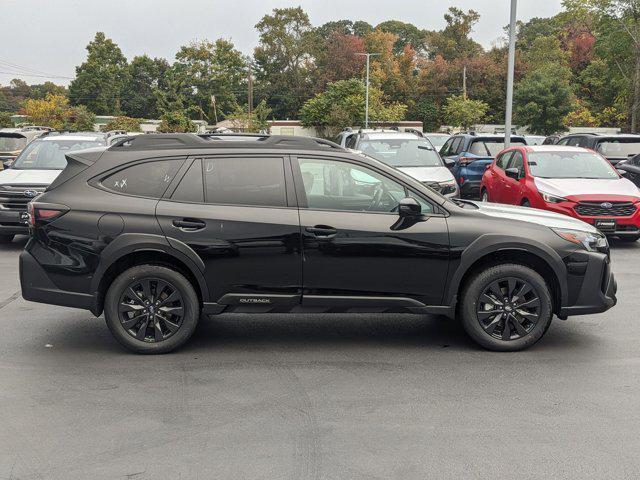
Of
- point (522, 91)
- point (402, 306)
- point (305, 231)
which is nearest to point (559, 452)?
point (402, 306)

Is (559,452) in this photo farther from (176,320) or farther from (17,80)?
(17,80)

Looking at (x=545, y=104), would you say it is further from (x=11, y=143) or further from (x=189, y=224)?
(x=189, y=224)

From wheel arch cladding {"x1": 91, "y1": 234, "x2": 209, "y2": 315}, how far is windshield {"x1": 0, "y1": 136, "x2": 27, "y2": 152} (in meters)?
15.5

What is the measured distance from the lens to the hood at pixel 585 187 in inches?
467

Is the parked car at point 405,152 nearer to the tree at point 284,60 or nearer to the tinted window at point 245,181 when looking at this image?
the tinted window at point 245,181

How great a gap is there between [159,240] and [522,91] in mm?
56243

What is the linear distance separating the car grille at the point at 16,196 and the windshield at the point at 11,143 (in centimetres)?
881

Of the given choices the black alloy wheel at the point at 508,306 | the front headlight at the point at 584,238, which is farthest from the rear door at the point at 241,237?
the front headlight at the point at 584,238

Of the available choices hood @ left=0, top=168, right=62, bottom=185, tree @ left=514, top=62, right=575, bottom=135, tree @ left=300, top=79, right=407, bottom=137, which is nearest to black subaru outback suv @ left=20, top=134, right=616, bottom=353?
hood @ left=0, top=168, right=62, bottom=185

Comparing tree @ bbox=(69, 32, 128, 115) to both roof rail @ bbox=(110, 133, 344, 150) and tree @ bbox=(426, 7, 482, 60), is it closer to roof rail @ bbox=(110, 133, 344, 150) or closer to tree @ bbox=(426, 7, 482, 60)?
tree @ bbox=(426, 7, 482, 60)

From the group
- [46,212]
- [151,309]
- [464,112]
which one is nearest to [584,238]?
[151,309]

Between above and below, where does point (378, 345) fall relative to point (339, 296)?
below

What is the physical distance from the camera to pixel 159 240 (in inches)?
231

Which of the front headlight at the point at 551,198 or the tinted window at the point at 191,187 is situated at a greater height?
the tinted window at the point at 191,187
